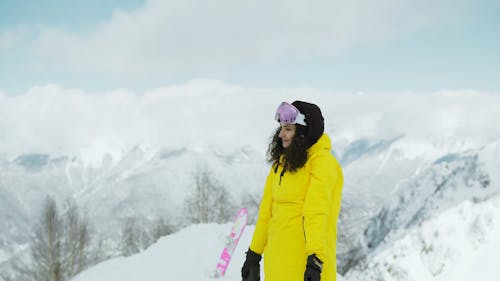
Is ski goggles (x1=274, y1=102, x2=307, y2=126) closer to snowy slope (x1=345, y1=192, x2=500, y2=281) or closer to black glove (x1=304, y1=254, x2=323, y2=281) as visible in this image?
black glove (x1=304, y1=254, x2=323, y2=281)

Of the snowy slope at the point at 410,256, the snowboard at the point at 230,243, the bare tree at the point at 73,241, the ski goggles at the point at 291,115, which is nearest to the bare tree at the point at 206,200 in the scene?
the bare tree at the point at 73,241

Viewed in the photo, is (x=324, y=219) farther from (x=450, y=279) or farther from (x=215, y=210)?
(x=215, y=210)

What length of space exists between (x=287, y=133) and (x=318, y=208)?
694mm

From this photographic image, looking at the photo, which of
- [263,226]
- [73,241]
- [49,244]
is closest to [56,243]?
[49,244]

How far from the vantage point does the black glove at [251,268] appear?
3.59 m

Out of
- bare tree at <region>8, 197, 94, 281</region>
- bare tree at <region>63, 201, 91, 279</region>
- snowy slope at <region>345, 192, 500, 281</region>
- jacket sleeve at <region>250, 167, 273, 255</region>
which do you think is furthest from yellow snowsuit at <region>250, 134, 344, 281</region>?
bare tree at <region>63, 201, 91, 279</region>

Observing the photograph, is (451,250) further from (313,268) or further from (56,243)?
(56,243)

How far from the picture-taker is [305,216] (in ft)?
9.89

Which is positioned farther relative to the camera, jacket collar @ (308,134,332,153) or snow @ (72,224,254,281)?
snow @ (72,224,254,281)

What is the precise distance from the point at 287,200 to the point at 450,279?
9653 millimetres

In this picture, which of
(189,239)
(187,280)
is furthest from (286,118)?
(189,239)

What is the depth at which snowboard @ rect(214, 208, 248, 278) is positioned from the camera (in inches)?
360

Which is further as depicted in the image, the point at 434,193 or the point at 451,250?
the point at 434,193

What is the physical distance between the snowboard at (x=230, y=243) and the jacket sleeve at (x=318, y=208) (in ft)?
21.5
